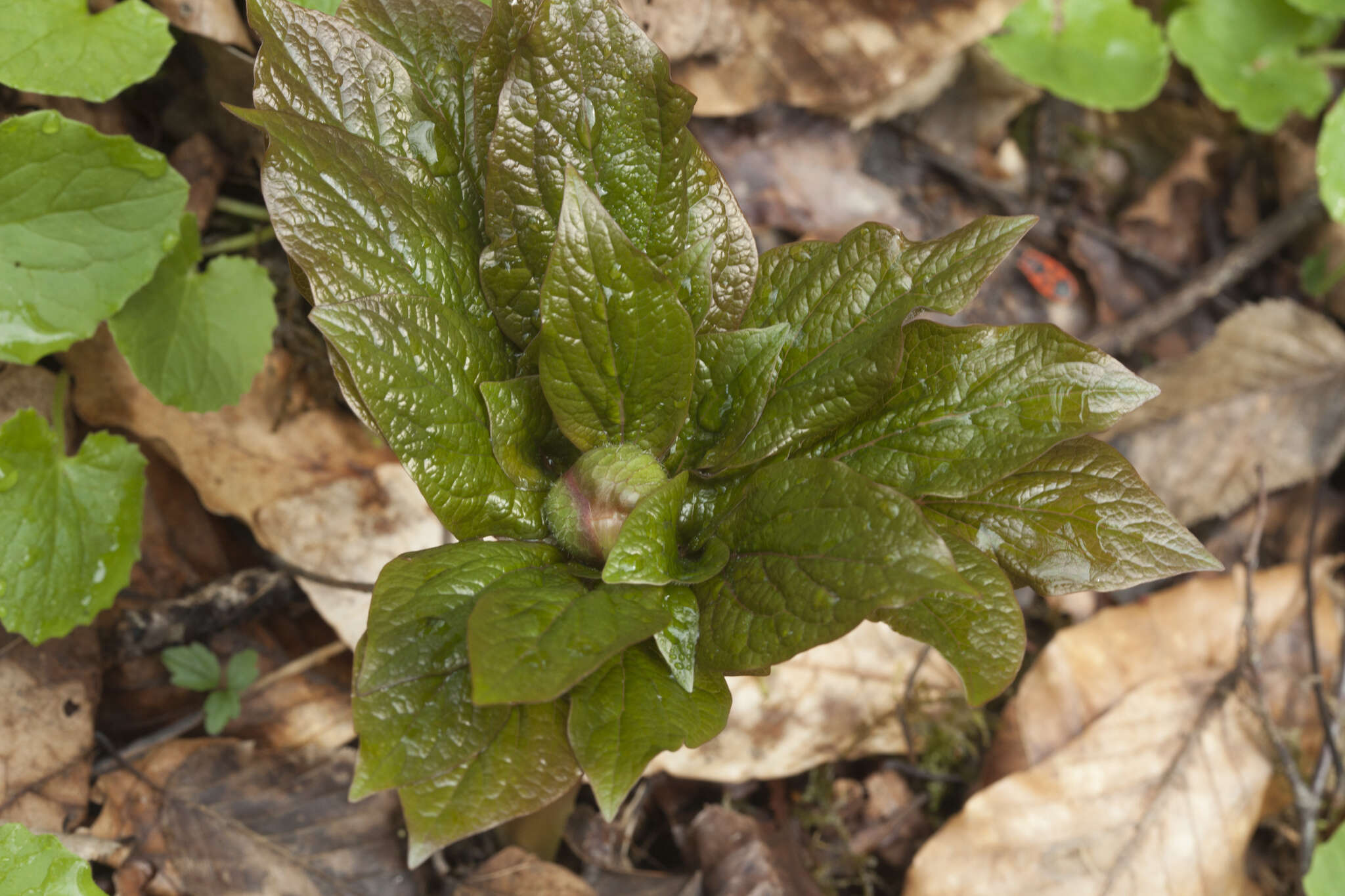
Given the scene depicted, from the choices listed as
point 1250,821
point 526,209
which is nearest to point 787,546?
point 526,209

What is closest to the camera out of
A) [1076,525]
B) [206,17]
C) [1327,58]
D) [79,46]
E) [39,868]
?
[1076,525]

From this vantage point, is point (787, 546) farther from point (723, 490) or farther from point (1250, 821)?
point (1250, 821)

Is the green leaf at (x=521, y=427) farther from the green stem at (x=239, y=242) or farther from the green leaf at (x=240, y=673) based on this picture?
the green stem at (x=239, y=242)

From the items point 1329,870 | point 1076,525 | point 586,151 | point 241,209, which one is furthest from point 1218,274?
point 241,209

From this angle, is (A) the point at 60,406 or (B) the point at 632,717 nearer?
(B) the point at 632,717

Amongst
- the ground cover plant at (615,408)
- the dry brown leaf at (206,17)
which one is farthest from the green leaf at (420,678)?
the dry brown leaf at (206,17)

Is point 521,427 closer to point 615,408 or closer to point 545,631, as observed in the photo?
point 615,408

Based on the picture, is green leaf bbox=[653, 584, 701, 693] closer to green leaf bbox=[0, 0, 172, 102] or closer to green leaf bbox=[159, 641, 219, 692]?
green leaf bbox=[159, 641, 219, 692]

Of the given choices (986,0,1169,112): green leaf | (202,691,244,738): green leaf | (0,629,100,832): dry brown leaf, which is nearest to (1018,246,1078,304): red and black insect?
(986,0,1169,112): green leaf
